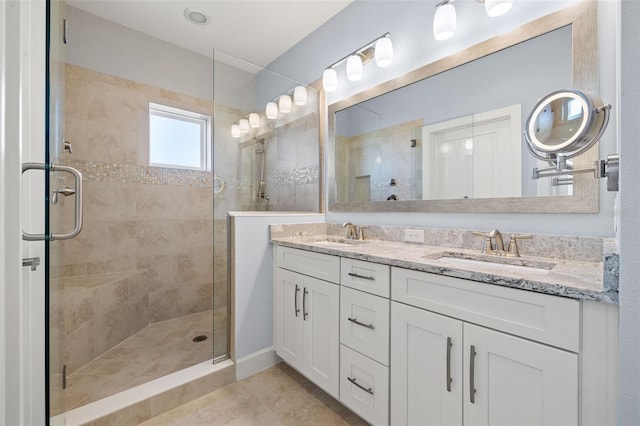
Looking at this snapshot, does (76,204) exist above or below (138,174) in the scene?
below

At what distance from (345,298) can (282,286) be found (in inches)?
23.5

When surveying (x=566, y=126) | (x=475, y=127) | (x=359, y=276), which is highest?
(x=475, y=127)

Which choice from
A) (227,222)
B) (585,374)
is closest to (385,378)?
(585,374)

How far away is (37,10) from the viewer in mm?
703

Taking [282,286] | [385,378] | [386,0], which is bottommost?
[385,378]

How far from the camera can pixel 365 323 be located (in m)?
1.29

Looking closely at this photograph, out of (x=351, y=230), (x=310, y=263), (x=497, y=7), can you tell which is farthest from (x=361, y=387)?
(x=497, y=7)

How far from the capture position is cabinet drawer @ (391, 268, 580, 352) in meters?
0.75

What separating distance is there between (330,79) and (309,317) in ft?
5.88

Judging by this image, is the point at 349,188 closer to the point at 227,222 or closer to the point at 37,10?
the point at 227,222

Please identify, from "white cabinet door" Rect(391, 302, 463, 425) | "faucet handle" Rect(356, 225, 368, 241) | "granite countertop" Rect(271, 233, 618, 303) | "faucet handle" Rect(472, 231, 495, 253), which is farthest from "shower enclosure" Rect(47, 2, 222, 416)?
"faucet handle" Rect(472, 231, 495, 253)

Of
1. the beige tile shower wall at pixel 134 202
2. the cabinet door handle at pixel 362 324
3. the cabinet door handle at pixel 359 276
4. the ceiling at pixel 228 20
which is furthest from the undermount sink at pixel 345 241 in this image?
the ceiling at pixel 228 20

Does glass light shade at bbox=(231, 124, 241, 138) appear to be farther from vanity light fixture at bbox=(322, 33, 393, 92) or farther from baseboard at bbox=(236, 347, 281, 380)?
baseboard at bbox=(236, 347, 281, 380)

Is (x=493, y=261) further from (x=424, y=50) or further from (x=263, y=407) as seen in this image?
(x=263, y=407)
